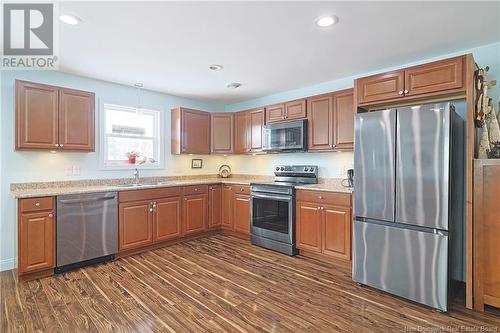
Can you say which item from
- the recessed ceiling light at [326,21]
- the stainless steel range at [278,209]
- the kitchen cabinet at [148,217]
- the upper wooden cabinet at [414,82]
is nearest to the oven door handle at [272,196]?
the stainless steel range at [278,209]

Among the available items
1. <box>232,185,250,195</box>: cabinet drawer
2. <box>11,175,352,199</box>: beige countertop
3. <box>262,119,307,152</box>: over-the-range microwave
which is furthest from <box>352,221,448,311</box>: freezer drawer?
<box>232,185,250,195</box>: cabinet drawer

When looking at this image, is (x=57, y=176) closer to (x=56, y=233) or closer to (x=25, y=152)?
(x=25, y=152)

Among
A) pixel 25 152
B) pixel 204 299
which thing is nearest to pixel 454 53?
pixel 204 299

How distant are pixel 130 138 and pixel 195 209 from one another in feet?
5.06

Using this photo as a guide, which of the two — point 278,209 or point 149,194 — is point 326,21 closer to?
point 278,209

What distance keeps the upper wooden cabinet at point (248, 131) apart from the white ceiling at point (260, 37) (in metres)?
0.96

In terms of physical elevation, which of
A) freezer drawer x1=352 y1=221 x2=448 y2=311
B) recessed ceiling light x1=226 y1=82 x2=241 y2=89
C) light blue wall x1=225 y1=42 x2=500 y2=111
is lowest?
freezer drawer x1=352 y1=221 x2=448 y2=311

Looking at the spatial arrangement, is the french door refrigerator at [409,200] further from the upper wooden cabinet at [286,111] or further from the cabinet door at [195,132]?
the cabinet door at [195,132]

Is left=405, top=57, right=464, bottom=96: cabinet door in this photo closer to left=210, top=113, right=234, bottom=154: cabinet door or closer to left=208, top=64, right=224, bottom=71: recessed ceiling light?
left=208, top=64, right=224, bottom=71: recessed ceiling light

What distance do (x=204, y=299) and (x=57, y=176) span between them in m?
2.58

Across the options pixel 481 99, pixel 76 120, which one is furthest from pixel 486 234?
pixel 76 120

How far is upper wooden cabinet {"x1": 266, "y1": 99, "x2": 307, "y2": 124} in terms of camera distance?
4.00 m

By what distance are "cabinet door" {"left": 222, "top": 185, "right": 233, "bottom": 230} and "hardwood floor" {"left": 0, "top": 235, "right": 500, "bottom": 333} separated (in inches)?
50.6

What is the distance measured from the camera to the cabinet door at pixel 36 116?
3.03 metres
